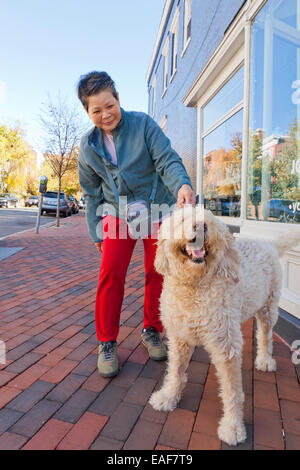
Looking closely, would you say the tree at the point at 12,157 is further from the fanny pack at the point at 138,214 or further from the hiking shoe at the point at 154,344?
the hiking shoe at the point at 154,344

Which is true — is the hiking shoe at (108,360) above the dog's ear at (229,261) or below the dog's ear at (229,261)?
below

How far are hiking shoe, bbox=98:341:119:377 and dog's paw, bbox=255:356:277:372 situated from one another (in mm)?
1107

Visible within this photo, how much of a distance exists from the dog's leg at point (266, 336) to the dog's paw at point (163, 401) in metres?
0.83

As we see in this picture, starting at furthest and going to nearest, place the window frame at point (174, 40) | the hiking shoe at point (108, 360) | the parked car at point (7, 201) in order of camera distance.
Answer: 1. the parked car at point (7, 201)
2. the window frame at point (174, 40)
3. the hiking shoe at point (108, 360)

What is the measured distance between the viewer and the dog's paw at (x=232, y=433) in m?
1.67

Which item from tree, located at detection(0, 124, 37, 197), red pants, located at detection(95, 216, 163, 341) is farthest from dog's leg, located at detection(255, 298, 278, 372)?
tree, located at detection(0, 124, 37, 197)

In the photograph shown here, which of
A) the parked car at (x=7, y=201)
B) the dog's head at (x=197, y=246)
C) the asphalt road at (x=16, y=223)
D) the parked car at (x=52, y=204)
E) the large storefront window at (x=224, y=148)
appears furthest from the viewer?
the parked car at (x=7, y=201)

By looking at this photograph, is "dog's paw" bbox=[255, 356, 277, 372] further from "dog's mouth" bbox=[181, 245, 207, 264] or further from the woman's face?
the woman's face

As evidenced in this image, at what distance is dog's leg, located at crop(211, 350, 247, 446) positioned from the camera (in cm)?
170

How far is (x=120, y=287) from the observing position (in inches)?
94.3
